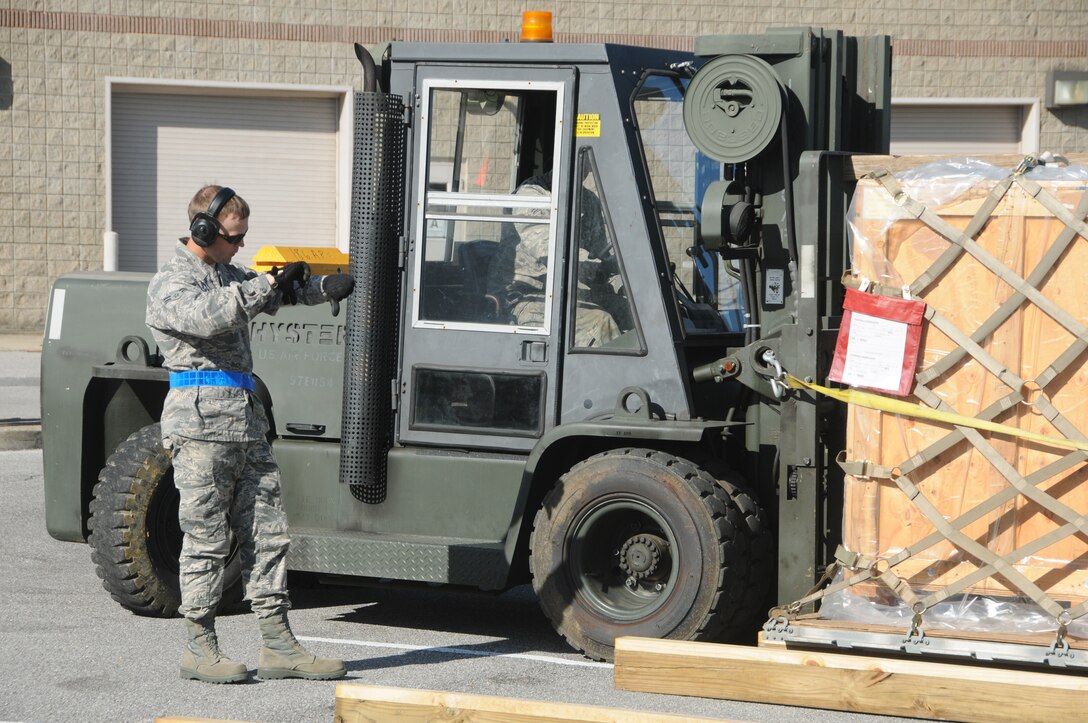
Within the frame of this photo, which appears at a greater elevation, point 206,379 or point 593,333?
point 593,333

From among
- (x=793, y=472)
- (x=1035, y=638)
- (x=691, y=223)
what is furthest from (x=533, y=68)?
(x=1035, y=638)

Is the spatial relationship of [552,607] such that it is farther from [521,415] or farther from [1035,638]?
[1035,638]

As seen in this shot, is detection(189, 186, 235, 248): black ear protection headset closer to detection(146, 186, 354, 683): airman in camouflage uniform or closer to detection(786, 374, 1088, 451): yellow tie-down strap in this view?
detection(146, 186, 354, 683): airman in camouflage uniform

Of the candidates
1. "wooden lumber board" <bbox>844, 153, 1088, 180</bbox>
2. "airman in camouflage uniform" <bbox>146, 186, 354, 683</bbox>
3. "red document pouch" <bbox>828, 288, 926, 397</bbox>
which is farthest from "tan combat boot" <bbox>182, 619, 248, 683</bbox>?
"wooden lumber board" <bbox>844, 153, 1088, 180</bbox>

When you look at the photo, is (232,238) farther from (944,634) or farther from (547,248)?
(944,634)

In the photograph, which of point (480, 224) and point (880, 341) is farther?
point (480, 224)

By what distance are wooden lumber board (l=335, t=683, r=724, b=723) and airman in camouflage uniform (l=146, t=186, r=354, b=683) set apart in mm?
854

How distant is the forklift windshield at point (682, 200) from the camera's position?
638cm

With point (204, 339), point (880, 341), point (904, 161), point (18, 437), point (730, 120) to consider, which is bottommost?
point (18, 437)

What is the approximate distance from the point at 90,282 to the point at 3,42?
1416 centimetres

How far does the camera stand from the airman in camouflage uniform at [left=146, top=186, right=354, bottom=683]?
19.4 feet

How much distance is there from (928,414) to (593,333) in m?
1.56

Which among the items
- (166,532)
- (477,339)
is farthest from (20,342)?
(477,339)

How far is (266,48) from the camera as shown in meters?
20.9
